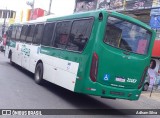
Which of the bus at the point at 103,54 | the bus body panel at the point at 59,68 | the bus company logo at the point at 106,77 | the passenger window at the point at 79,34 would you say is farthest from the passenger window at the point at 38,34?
the bus company logo at the point at 106,77

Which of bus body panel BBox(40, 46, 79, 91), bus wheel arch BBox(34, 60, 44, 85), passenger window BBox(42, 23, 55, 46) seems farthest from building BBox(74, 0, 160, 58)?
bus body panel BBox(40, 46, 79, 91)

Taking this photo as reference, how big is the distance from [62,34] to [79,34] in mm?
1504

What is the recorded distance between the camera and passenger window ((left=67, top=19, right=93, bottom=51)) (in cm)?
1005

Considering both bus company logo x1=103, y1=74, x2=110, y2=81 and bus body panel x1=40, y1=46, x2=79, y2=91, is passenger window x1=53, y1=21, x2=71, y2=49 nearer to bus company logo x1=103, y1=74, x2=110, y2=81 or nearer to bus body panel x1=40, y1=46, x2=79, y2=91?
bus body panel x1=40, y1=46, x2=79, y2=91

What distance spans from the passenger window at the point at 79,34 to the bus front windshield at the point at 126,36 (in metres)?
0.62

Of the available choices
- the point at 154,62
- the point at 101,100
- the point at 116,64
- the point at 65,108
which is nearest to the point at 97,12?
the point at 116,64

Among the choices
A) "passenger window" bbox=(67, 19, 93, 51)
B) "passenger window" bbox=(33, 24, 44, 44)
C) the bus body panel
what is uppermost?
"passenger window" bbox=(67, 19, 93, 51)

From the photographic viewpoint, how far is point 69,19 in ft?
38.3

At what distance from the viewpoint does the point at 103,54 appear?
31.6 feet

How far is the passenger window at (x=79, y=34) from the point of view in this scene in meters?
10.0

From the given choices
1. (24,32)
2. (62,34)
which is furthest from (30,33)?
(62,34)

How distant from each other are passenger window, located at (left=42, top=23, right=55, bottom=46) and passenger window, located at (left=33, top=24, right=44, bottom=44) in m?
0.67

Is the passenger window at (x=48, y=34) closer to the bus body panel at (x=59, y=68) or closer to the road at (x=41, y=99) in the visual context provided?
the bus body panel at (x=59, y=68)

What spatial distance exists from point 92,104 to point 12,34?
1178 cm
